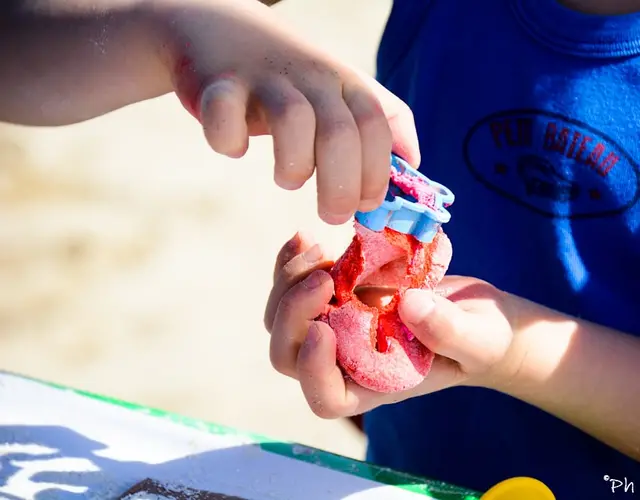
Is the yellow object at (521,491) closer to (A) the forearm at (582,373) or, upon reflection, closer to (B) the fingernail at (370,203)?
(A) the forearm at (582,373)

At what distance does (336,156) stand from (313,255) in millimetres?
263

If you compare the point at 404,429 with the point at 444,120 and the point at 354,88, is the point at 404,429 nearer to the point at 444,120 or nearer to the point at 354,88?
the point at 444,120

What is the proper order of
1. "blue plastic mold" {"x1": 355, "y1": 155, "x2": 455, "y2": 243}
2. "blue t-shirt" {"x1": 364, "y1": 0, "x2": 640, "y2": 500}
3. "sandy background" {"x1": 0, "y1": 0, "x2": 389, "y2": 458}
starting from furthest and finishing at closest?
"sandy background" {"x1": 0, "y1": 0, "x2": 389, "y2": 458}, "blue t-shirt" {"x1": 364, "y1": 0, "x2": 640, "y2": 500}, "blue plastic mold" {"x1": 355, "y1": 155, "x2": 455, "y2": 243}

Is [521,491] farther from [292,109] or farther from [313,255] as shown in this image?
[292,109]

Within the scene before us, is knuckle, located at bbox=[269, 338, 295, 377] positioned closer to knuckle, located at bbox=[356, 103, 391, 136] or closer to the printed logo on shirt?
knuckle, located at bbox=[356, 103, 391, 136]

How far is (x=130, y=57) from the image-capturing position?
71cm

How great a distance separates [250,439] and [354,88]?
479mm

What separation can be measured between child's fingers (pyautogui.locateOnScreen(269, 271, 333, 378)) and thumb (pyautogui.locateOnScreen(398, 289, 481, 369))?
0.25 feet

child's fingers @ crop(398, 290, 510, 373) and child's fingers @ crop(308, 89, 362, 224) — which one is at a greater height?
child's fingers @ crop(308, 89, 362, 224)

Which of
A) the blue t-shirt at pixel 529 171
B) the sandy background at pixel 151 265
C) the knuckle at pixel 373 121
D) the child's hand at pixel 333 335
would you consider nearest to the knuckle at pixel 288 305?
the child's hand at pixel 333 335

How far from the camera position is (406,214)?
2.23 feet

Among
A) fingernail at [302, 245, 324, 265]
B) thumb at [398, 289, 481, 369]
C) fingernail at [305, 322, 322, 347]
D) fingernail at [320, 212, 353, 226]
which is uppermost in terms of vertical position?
fingernail at [320, 212, 353, 226]

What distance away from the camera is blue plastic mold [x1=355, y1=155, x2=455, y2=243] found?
67 cm

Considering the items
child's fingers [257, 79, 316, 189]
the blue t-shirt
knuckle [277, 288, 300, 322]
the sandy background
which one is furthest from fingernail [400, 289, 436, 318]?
the sandy background
